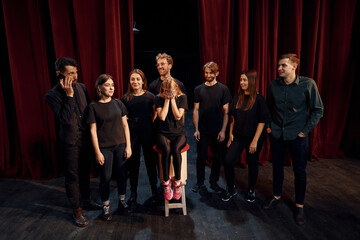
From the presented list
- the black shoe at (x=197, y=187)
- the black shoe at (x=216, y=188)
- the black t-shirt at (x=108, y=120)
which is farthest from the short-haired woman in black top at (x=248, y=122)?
the black t-shirt at (x=108, y=120)

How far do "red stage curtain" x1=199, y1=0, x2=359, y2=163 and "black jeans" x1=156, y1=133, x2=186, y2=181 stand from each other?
4.37 feet

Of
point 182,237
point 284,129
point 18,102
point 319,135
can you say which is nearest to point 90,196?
point 182,237

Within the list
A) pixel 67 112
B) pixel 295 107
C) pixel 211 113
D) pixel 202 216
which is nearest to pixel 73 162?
pixel 67 112

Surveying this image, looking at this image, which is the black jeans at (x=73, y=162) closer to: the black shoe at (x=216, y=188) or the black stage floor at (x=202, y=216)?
A: the black stage floor at (x=202, y=216)

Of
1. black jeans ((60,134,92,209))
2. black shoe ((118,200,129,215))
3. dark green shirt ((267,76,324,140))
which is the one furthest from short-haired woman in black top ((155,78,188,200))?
dark green shirt ((267,76,324,140))

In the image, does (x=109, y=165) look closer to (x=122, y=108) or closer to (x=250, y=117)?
(x=122, y=108)

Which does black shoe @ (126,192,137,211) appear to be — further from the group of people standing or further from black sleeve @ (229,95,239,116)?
black sleeve @ (229,95,239,116)

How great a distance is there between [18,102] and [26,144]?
54cm

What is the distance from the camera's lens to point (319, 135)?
3473mm

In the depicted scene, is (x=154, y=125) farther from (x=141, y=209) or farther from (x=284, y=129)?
(x=284, y=129)

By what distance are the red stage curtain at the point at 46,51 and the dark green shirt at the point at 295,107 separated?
5.77 feet

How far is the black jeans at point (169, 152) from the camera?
2.08m

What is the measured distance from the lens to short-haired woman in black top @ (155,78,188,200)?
2.08 meters

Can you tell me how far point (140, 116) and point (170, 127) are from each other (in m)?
0.31
